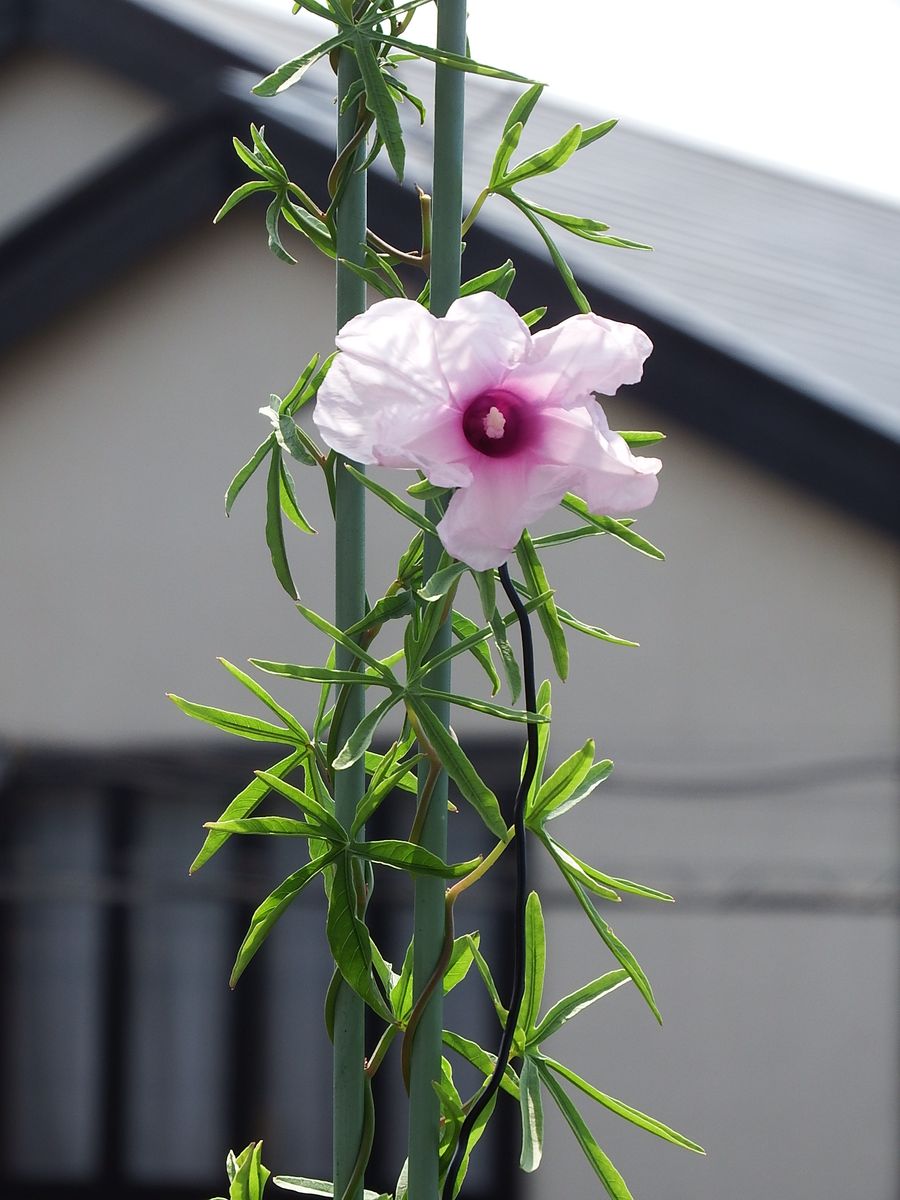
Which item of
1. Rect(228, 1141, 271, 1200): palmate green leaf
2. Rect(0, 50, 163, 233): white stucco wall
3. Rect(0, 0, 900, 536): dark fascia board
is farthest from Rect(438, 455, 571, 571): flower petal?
Rect(0, 50, 163, 233): white stucco wall

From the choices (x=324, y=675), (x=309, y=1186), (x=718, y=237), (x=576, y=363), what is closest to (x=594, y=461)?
(x=576, y=363)

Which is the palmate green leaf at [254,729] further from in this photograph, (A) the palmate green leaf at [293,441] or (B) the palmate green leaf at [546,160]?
(B) the palmate green leaf at [546,160]

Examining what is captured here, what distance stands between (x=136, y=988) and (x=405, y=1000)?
252 centimetres

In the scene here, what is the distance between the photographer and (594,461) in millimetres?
437

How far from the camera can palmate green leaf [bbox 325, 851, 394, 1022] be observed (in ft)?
1.64

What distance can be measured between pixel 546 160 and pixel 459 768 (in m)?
0.28

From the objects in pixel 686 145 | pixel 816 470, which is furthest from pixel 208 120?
pixel 686 145

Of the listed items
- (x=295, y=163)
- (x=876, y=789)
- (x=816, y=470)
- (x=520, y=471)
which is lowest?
(x=876, y=789)

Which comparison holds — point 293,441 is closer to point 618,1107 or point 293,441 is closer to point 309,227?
point 309,227

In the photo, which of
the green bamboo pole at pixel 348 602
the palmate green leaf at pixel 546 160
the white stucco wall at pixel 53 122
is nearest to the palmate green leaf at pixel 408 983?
the green bamboo pole at pixel 348 602

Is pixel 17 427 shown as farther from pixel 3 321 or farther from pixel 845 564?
pixel 845 564

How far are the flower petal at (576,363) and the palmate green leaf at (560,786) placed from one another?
164 millimetres

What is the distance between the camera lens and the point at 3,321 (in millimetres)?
2896

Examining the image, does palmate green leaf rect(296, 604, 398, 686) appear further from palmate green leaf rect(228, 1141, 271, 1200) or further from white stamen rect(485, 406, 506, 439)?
palmate green leaf rect(228, 1141, 271, 1200)
